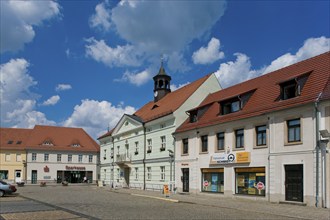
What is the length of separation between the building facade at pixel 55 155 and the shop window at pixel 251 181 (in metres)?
44.7

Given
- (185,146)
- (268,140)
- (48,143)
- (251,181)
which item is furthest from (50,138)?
(268,140)

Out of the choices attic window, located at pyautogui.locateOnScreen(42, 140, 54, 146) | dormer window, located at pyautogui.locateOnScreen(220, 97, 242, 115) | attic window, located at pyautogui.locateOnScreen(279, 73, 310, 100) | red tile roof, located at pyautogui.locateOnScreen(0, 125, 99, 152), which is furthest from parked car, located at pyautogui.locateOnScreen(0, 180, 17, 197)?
attic window, located at pyautogui.locateOnScreen(42, 140, 54, 146)

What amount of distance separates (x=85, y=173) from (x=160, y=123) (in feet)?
112

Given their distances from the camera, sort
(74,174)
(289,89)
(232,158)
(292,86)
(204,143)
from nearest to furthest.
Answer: (292,86), (289,89), (232,158), (204,143), (74,174)

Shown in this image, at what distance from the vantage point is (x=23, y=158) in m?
63.3

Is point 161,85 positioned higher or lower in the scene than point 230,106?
higher

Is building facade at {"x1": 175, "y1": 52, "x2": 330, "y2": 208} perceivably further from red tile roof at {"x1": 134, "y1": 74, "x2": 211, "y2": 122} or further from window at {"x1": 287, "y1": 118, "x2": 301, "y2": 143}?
red tile roof at {"x1": 134, "y1": 74, "x2": 211, "y2": 122}

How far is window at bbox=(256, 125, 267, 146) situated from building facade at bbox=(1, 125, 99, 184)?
46.9 m

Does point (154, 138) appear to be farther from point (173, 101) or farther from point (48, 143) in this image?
point (48, 143)

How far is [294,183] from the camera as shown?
2161 cm

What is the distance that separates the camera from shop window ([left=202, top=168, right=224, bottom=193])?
28.2m

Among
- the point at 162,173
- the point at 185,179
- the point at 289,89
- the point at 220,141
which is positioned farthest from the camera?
the point at 162,173

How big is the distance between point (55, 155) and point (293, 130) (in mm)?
50313

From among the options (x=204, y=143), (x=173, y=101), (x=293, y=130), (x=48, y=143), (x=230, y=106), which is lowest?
(x=48, y=143)
